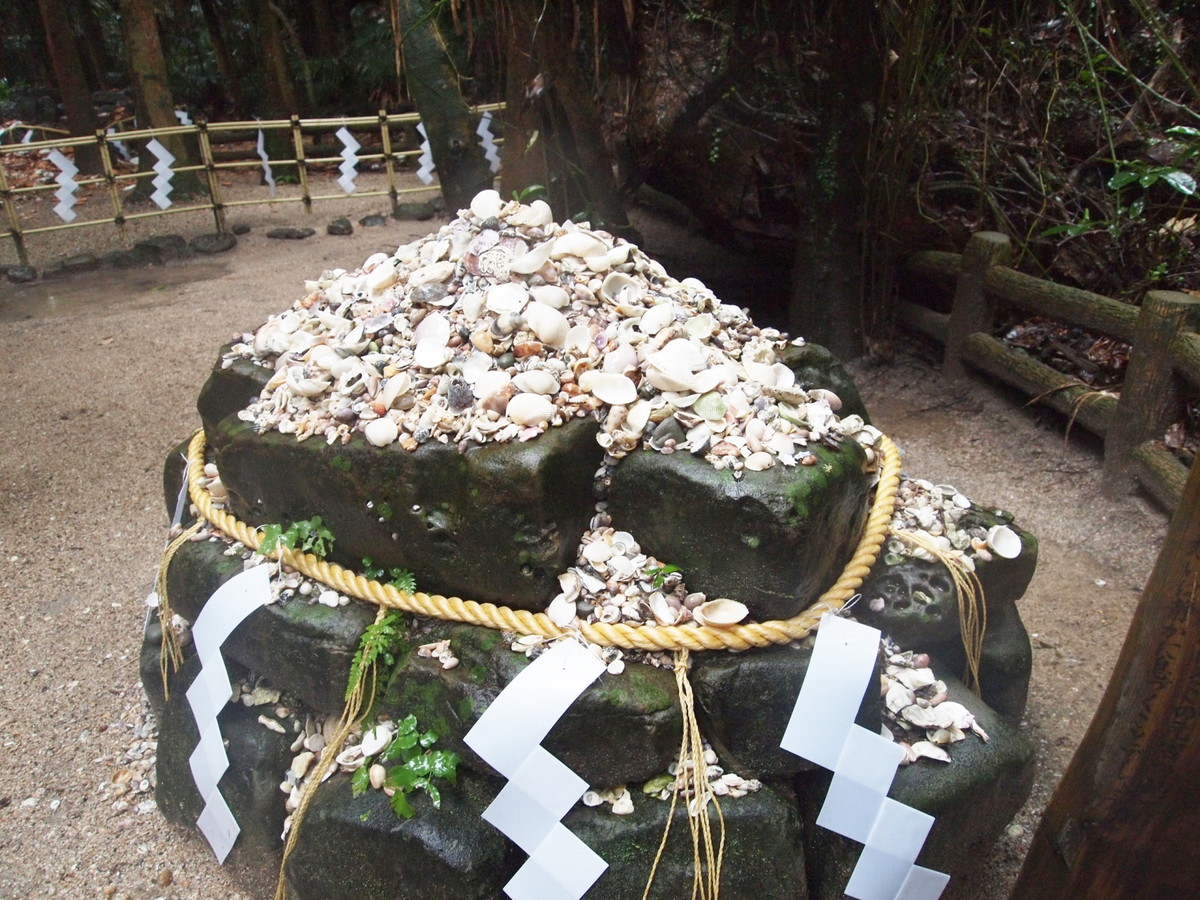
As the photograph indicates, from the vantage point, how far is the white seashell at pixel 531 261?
6.43 feet

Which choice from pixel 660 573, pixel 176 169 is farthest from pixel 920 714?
pixel 176 169

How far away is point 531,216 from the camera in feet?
6.91

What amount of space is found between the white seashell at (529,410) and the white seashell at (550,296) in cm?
30

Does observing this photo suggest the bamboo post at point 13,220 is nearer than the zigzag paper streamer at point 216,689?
No

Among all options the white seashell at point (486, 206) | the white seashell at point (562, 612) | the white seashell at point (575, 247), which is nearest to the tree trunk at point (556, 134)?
the white seashell at point (486, 206)

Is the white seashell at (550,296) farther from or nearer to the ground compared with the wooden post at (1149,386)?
farther from the ground

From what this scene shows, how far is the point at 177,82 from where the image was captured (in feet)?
40.9

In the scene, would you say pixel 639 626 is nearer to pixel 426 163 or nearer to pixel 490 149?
pixel 426 163

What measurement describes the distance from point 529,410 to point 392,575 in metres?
0.48

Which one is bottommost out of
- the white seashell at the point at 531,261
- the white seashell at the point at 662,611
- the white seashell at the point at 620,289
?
the white seashell at the point at 662,611

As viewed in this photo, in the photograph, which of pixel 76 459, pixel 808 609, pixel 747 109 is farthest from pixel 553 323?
pixel 747 109

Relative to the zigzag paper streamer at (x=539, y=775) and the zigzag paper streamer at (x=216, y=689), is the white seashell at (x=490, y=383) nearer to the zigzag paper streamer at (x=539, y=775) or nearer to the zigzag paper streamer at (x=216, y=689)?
the zigzag paper streamer at (x=539, y=775)

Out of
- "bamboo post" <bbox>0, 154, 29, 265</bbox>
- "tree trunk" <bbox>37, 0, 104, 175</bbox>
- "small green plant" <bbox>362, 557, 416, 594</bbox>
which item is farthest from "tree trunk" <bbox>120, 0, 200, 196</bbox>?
"small green plant" <bbox>362, 557, 416, 594</bbox>

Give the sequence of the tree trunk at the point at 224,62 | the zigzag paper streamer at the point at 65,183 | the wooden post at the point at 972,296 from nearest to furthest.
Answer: the wooden post at the point at 972,296, the zigzag paper streamer at the point at 65,183, the tree trunk at the point at 224,62
